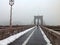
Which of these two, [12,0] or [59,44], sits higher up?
[12,0]

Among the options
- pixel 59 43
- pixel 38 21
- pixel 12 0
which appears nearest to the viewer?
pixel 59 43

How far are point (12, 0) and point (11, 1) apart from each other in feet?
0.64

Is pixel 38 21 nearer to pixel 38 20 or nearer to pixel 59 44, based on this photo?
pixel 38 20

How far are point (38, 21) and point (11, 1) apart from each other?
10894 cm

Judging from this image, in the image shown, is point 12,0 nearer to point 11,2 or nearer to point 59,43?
point 11,2

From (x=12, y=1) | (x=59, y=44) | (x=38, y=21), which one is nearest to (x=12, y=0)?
(x=12, y=1)

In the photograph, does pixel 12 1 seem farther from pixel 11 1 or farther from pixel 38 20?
pixel 38 20

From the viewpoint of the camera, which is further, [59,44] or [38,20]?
[38,20]

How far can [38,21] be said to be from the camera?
136 meters

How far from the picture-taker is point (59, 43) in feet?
22.8

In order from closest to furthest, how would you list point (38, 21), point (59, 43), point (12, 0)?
point (59, 43) < point (12, 0) < point (38, 21)

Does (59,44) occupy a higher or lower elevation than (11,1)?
lower

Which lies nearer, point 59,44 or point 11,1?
point 59,44

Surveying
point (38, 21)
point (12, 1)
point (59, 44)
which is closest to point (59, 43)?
point (59, 44)
